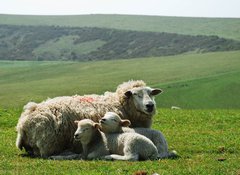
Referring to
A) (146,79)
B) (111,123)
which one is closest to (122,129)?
(111,123)

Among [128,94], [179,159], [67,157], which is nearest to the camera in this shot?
[179,159]

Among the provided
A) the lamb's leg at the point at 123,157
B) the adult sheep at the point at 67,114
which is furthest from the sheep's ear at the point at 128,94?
the lamb's leg at the point at 123,157

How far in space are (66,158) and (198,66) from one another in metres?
97.7

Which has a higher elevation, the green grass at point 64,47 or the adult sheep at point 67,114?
the adult sheep at point 67,114

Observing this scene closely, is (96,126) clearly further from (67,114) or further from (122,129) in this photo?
(67,114)

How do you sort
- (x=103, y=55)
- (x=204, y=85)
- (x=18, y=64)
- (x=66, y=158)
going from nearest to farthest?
(x=66, y=158) → (x=204, y=85) → (x=18, y=64) → (x=103, y=55)

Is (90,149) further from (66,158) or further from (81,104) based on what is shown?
(81,104)

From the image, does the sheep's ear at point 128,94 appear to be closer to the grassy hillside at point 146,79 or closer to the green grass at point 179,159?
the green grass at point 179,159

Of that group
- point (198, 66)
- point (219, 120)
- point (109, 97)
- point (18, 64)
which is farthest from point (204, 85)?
point (18, 64)

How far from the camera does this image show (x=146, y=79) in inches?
3647

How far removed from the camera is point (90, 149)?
468 inches

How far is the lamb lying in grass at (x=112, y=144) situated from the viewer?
1116 cm

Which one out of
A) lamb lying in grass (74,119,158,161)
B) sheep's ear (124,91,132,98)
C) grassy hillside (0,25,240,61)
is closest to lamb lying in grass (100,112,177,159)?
lamb lying in grass (74,119,158,161)

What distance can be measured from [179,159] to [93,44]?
161386 millimetres
